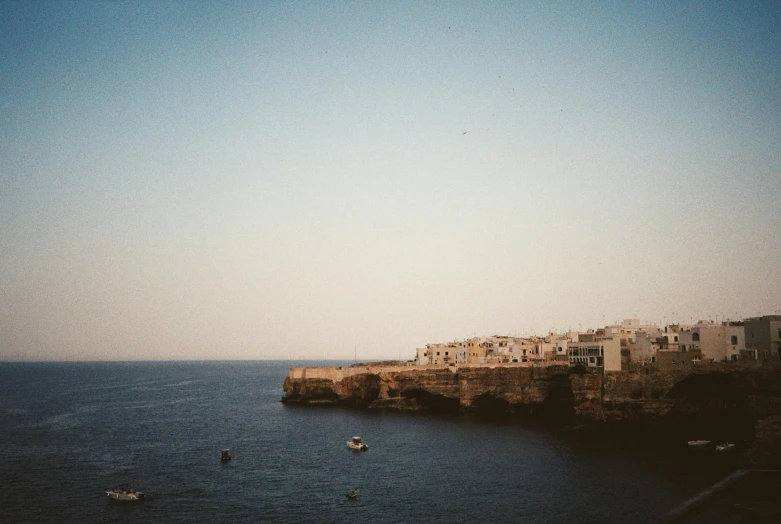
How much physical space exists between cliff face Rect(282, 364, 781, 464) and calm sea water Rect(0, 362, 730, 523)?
723 centimetres

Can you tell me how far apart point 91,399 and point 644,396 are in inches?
4804

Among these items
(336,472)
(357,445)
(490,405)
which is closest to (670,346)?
(490,405)

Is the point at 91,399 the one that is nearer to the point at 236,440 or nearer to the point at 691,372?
the point at 236,440

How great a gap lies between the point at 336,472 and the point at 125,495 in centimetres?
2004

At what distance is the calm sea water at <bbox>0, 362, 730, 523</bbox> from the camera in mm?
44219

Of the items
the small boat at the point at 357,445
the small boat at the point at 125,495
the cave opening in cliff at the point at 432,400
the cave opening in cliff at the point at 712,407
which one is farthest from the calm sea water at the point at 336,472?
the cave opening in cliff at the point at 712,407

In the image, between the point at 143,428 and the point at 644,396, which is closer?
the point at 644,396

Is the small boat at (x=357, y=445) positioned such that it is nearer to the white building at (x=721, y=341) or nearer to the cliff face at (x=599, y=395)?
the cliff face at (x=599, y=395)

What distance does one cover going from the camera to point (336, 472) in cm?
5775

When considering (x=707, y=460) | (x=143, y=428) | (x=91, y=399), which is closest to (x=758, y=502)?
(x=707, y=460)

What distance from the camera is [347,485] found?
52.9 m

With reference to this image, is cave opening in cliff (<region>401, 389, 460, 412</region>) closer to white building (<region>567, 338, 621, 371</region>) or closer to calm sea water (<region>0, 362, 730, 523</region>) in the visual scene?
calm sea water (<region>0, 362, 730, 523</region>)

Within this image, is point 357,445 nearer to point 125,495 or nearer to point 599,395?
point 125,495

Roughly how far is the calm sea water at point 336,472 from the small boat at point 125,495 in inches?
34.0
